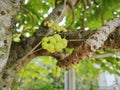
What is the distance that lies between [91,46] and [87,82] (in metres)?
3.66

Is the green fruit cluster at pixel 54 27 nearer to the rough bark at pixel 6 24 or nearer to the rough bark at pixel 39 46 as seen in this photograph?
the rough bark at pixel 39 46

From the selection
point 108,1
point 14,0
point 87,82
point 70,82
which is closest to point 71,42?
point 14,0

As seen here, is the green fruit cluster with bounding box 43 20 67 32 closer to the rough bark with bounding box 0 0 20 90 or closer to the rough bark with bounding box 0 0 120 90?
the rough bark with bounding box 0 0 120 90

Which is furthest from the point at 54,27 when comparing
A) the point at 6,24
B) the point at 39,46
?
the point at 6,24

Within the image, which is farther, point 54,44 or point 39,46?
point 39,46

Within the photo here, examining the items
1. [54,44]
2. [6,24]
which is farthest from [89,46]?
[6,24]

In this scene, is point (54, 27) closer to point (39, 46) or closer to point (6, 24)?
point (39, 46)

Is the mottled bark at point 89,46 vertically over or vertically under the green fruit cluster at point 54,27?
under

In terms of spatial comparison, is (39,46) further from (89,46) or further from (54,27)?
(89,46)

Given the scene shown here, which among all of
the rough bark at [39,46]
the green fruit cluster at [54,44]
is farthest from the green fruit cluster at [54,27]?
the green fruit cluster at [54,44]

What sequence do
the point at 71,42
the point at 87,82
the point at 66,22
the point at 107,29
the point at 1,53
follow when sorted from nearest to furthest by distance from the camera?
the point at 1,53 → the point at 107,29 → the point at 71,42 → the point at 66,22 → the point at 87,82

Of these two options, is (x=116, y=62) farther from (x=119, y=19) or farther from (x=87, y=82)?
(x=87, y=82)

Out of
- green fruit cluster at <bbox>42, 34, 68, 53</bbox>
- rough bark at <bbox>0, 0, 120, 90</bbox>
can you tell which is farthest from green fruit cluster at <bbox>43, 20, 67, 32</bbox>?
green fruit cluster at <bbox>42, 34, 68, 53</bbox>

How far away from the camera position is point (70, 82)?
7.66 feet
